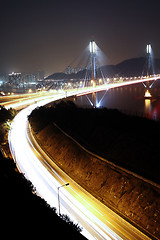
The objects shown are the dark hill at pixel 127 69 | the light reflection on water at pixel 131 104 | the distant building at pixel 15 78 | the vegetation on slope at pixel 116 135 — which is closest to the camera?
the vegetation on slope at pixel 116 135

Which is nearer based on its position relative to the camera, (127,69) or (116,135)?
(116,135)

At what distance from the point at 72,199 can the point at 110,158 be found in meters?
2.32

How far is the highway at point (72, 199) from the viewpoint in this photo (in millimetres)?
4895

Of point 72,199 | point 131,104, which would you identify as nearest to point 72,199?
point 72,199

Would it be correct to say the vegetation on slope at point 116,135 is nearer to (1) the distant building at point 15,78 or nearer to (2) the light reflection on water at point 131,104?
(2) the light reflection on water at point 131,104

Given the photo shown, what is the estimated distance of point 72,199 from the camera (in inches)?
234

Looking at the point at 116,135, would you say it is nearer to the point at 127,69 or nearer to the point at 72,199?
the point at 72,199

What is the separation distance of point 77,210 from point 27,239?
6.90ft

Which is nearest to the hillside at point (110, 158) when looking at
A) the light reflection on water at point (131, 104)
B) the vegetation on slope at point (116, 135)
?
the vegetation on slope at point (116, 135)

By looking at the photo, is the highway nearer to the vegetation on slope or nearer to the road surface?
the road surface

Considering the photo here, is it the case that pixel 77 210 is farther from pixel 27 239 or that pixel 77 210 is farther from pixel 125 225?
pixel 27 239

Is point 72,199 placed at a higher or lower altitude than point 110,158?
lower

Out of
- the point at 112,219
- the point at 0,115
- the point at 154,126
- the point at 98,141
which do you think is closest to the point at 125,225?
the point at 112,219

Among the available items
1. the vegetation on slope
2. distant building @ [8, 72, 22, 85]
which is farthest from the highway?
distant building @ [8, 72, 22, 85]
